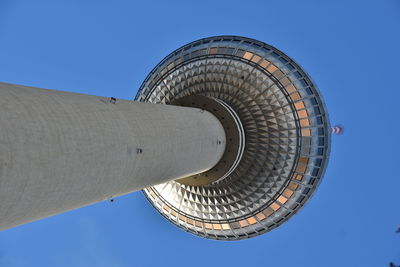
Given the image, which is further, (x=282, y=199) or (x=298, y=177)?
(x=282, y=199)

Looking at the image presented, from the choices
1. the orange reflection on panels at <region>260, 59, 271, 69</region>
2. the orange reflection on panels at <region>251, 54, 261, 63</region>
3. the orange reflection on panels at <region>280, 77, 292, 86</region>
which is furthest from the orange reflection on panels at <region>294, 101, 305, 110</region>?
the orange reflection on panels at <region>251, 54, 261, 63</region>

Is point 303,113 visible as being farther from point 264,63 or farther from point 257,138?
point 264,63

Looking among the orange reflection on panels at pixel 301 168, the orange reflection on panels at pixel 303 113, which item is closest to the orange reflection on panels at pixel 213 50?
the orange reflection on panels at pixel 303 113

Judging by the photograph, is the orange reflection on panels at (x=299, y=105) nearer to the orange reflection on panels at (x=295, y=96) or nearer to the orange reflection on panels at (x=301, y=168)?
the orange reflection on panels at (x=295, y=96)

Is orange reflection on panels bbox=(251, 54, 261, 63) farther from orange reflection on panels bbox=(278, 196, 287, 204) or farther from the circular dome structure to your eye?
orange reflection on panels bbox=(278, 196, 287, 204)

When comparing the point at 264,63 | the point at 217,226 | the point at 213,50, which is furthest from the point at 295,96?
the point at 217,226

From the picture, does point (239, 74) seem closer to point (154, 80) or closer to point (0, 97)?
point (154, 80)

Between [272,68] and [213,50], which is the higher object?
[272,68]
